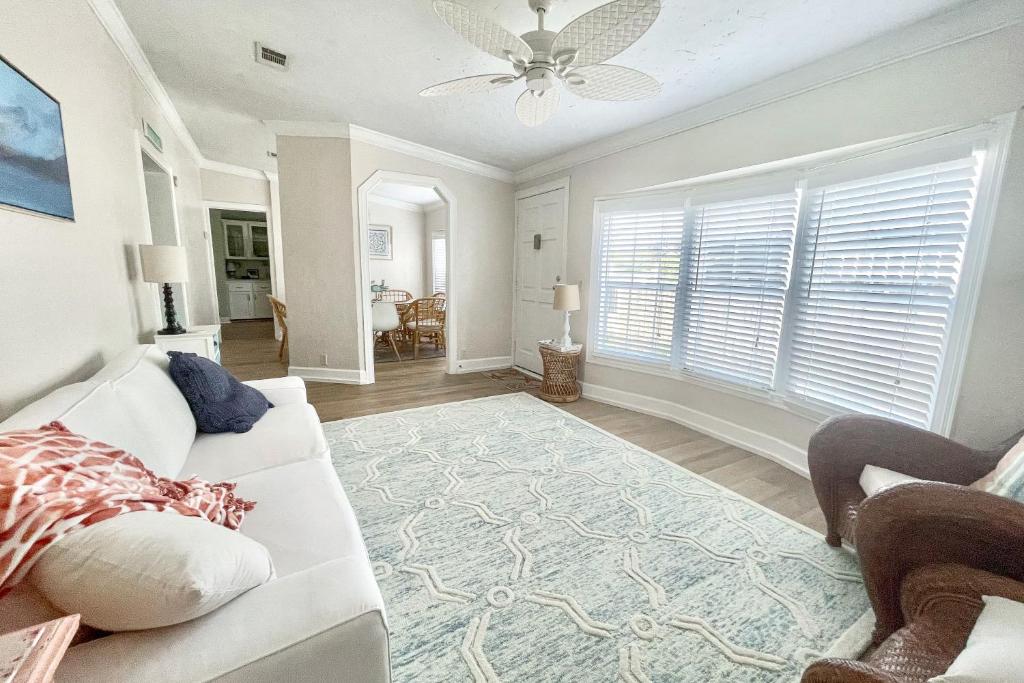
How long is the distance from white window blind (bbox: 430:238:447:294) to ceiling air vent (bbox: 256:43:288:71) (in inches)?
207

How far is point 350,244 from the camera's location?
394 cm

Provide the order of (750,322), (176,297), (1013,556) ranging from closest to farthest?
(1013,556) < (750,322) < (176,297)

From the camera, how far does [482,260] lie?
4.83 m

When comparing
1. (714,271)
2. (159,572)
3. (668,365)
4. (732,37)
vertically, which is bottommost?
(668,365)

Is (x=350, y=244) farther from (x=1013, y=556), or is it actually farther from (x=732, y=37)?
(x=1013, y=556)

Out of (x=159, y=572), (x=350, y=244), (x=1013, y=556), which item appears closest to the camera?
(x=159, y=572)

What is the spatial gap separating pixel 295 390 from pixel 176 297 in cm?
234

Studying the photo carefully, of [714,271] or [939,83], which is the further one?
[714,271]

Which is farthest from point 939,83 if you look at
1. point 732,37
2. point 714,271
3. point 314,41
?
point 314,41

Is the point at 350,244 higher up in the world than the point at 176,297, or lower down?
higher up

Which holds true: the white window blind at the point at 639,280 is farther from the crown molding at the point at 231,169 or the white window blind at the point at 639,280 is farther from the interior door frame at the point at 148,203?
the crown molding at the point at 231,169

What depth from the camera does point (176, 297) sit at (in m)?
3.58

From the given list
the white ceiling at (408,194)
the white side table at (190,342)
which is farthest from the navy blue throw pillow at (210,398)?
the white ceiling at (408,194)

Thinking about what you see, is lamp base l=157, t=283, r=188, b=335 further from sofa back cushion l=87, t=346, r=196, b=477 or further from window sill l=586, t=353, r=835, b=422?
window sill l=586, t=353, r=835, b=422
